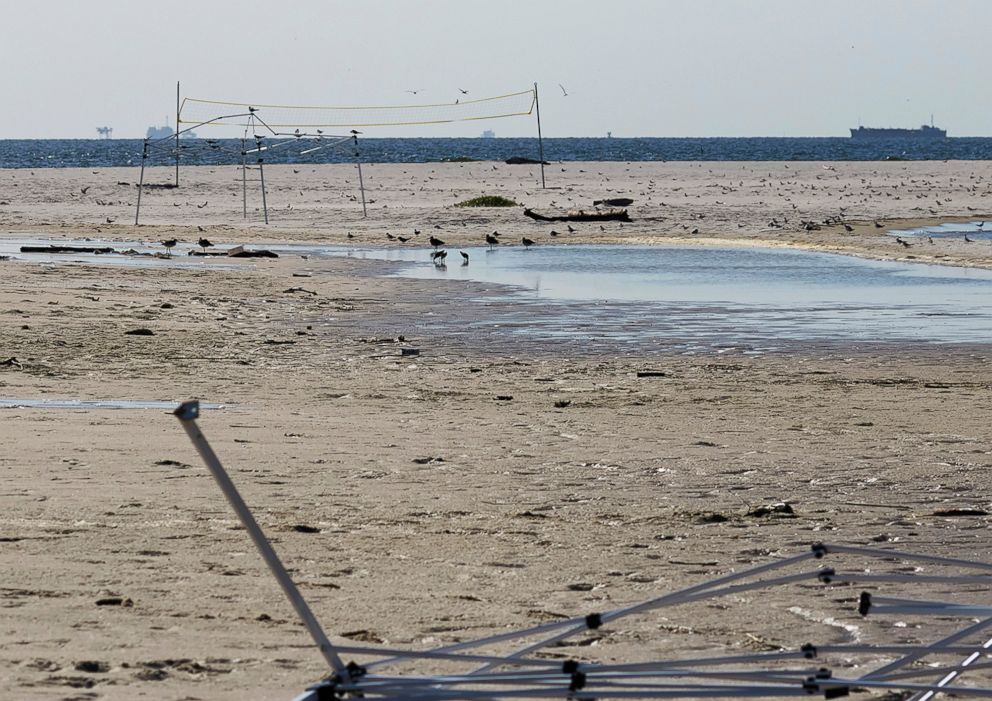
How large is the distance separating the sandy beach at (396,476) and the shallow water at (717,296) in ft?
3.11

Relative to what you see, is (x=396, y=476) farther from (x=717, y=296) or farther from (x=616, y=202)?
(x=616, y=202)

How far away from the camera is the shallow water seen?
49.7ft

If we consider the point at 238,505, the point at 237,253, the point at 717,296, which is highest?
the point at 238,505

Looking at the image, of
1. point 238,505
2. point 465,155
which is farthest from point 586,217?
point 465,155

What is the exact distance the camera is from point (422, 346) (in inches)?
551

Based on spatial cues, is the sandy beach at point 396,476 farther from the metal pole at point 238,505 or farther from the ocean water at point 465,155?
the ocean water at point 465,155

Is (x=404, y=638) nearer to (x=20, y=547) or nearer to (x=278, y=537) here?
(x=278, y=537)

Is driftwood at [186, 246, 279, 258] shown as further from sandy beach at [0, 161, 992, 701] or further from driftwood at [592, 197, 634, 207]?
driftwood at [592, 197, 634, 207]

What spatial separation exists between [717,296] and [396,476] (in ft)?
38.6

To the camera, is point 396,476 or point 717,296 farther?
point 717,296

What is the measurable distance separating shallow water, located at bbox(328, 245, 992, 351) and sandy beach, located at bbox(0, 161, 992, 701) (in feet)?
3.11

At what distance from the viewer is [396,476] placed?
7840mm

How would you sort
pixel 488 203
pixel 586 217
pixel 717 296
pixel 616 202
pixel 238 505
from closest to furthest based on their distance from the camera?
1. pixel 238 505
2. pixel 717 296
3. pixel 586 217
4. pixel 488 203
5. pixel 616 202

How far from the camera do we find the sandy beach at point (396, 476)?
5.18 meters
